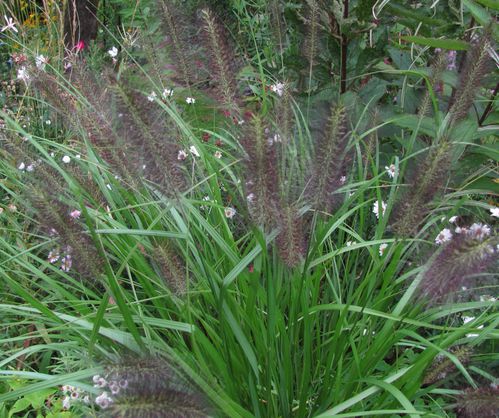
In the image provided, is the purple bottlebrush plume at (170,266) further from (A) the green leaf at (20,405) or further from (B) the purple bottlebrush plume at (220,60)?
(A) the green leaf at (20,405)

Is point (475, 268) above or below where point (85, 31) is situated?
above

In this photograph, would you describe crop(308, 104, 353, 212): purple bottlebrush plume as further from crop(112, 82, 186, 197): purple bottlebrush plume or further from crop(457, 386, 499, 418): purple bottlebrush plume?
crop(457, 386, 499, 418): purple bottlebrush plume

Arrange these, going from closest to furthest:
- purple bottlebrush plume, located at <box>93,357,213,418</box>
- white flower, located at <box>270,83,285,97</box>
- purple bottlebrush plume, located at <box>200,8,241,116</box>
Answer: purple bottlebrush plume, located at <box>93,357,213,418</box> < purple bottlebrush plume, located at <box>200,8,241,116</box> < white flower, located at <box>270,83,285,97</box>

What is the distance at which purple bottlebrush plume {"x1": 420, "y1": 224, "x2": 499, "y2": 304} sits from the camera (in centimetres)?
111

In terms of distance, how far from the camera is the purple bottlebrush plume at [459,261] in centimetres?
111

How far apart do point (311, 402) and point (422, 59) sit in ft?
5.18

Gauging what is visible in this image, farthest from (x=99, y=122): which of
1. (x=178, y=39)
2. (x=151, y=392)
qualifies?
(x=151, y=392)

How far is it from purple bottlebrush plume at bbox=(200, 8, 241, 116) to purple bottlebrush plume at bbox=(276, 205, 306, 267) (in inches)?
19.3

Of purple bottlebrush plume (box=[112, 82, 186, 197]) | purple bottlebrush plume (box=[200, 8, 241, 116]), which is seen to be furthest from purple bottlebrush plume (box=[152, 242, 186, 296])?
purple bottlebrush plume (box=[200, 8, 241, 116])

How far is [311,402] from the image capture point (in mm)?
1775

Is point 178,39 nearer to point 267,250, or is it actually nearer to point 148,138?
point 148,138

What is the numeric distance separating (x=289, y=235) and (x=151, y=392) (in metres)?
0.46

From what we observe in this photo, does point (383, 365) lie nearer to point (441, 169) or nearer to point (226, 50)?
point (441, 169)

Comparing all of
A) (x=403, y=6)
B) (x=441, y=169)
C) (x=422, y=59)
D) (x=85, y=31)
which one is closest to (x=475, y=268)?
(x=441, y=169)
